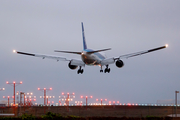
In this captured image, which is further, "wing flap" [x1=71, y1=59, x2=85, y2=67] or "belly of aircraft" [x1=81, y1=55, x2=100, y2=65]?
"wing flap" [x1=71, y1=59, x2=85, y2=67]

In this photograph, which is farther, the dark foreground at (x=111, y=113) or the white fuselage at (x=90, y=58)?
the white fuselage at (x=90, y=58)

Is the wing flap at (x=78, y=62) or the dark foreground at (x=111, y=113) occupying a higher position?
the wing flap at (x=78, y=62)

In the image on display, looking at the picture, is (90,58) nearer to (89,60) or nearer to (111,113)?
(89,60)

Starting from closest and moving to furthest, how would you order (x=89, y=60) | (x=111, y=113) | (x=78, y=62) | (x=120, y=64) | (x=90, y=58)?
(x=111, y=113) < (x=90, y=58) < (x=89, y=60) < (x=120, y=64) < (x=78, y=62)

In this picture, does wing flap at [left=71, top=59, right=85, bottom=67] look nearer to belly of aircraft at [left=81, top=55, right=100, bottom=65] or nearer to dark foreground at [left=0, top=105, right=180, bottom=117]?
belly of aircraft at [left=81, top=55, right=100, bottom=65]

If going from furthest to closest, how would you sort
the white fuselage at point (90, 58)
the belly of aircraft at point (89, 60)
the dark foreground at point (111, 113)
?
1. the belly of aircraft at point (89, 60)
2. the white fuselage at point (90, 58)
3. the dark foreground at point (111, 113)

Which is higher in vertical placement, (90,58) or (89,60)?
(90,58)

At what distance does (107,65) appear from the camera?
72.9 m

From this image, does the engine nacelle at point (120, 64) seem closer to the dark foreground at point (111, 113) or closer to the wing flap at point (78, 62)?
the wing flap at point (78, 62)

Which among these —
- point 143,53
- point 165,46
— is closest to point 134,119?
point 165,46

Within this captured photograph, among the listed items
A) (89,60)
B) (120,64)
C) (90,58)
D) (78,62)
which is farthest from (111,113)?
(78,62)

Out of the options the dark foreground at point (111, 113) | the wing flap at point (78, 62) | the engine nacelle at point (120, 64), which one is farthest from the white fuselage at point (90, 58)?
the dark foreground at point (111, 113)

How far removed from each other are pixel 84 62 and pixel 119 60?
338 inches

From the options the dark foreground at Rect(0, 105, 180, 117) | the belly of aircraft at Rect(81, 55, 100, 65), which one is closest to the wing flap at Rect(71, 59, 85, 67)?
the belly of aircraft at Rect(81, 55, 100, 65)
